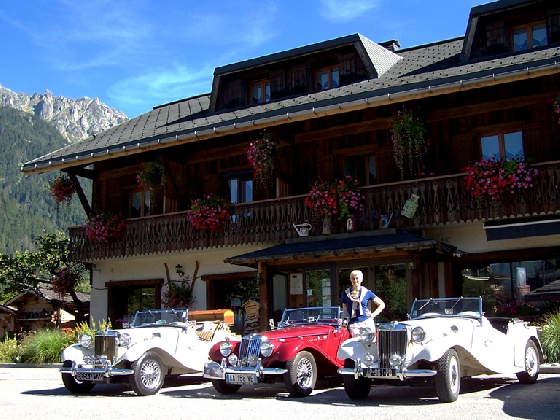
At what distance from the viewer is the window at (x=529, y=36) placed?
16.8 metres

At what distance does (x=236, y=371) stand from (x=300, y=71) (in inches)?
→ 467

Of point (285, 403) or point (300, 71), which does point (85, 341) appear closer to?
point (285, 403)

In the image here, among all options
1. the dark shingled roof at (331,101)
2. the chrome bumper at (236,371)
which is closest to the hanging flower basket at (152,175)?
the dark shingled roof at (331,101)

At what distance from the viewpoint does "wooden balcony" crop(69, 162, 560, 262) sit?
14.4 meters

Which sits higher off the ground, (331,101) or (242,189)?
(331,101)

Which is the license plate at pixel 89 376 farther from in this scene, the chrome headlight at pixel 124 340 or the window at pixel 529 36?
the window at pixel 529 36

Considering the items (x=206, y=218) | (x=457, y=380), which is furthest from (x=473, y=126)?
(x=457, y=380)

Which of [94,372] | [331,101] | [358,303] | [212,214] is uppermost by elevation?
[331,101]

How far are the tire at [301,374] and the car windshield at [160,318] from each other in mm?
2814

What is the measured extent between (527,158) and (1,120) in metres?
182

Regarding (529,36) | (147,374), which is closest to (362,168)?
(529,36)

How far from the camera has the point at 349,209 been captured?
16438mm

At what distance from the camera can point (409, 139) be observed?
15.9 metres

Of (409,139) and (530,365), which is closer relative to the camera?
(530,365)
